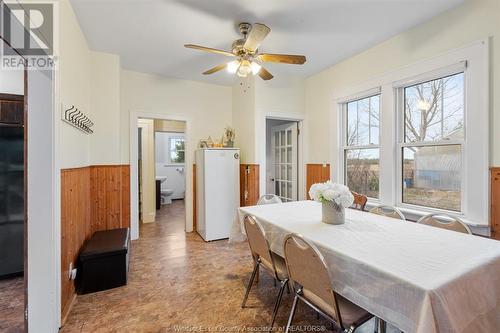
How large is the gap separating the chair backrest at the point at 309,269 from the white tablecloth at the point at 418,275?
100 millimetres

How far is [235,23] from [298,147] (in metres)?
2.36

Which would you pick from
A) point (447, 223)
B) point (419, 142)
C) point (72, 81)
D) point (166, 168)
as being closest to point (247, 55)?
point (72, 81)

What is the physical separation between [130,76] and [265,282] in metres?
3.54

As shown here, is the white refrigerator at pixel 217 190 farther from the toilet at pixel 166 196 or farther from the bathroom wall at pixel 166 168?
the bathroom wall at pixel 166 168

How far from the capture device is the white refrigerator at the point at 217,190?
3.68 meters

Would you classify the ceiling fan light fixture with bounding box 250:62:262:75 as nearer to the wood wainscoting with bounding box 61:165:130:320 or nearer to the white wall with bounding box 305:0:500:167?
the white wall with bounding box 305:0:500:167

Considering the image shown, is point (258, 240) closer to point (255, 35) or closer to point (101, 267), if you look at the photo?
point (101, 267)

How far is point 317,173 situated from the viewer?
394 cm

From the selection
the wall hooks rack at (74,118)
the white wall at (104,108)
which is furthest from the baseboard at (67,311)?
the white wall at (104,108)

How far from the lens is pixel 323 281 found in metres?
1.26

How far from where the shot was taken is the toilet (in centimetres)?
674

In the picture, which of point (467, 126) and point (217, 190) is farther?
point (217, 190)

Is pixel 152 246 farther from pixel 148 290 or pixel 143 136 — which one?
pixel 143 136

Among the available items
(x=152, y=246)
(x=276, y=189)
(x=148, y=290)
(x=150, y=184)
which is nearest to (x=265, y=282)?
(x=148, y=290)
